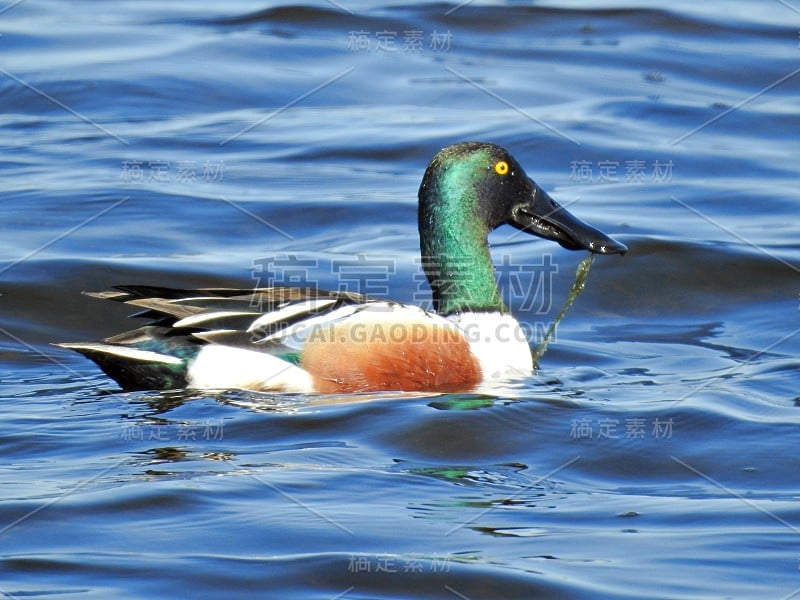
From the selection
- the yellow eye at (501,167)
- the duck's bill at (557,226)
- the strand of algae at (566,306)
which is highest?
the yellow eye at (501,167)

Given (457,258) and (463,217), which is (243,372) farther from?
(463,217)

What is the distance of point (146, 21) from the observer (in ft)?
47.0

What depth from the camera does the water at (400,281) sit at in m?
4.67

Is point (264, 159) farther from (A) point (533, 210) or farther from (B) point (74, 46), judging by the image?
(A) point (533, 210)

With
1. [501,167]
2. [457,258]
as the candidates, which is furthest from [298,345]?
[501,167]

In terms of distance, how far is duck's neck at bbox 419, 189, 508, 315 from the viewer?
6.91 meters

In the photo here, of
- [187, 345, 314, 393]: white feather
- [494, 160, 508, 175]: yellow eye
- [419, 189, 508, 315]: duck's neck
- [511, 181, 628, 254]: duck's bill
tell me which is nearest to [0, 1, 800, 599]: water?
[187, 345, 314, 393]: white feather

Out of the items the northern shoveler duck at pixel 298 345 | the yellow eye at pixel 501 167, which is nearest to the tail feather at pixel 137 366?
the northern shoveler duck at pixel 298 345

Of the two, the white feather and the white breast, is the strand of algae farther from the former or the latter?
the white feather

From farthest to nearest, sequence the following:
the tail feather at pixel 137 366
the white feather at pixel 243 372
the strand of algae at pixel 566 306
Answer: the strand of algae at pixel 566 306
the white feather at pixel 243 372
the tail feather at pixel 137 366

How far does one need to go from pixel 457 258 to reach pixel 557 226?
62 centimetres

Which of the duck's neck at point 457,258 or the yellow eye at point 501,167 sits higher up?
the yellow eye at point 501,167

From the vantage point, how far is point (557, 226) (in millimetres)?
7188

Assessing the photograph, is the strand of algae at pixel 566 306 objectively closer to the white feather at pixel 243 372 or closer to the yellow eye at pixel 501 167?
the yellow eye at pixel 501 167
